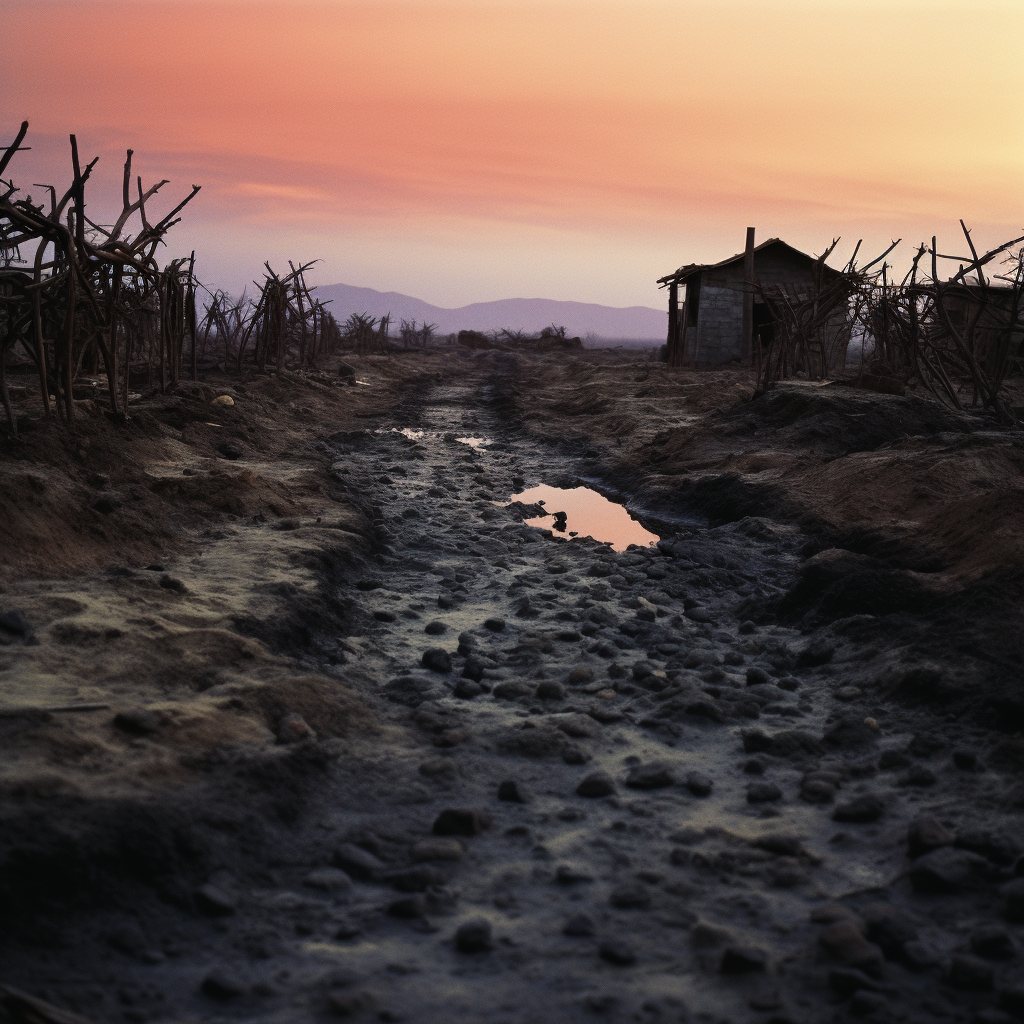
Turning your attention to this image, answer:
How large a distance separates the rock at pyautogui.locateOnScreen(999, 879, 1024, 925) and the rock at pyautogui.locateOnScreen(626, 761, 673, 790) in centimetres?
110

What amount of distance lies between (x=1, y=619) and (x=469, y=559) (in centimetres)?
325

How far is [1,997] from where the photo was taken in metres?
1.68

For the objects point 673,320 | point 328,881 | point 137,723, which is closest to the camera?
point 328,881

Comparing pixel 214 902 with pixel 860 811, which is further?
pixel 860 811

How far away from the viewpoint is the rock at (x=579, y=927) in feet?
7.48

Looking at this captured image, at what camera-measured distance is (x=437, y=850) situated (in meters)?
2.63

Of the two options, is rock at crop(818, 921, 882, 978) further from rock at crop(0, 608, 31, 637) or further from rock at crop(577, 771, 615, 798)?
rock at crop(0, 608, 31, 637)

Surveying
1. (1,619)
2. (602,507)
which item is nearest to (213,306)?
(602,507)

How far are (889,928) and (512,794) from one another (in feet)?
4.05

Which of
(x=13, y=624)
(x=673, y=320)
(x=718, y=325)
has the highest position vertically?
(x=673, y=320)

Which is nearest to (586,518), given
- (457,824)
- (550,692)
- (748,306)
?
(550,692)

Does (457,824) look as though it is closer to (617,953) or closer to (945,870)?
(617,953)

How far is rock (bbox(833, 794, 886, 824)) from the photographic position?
2.88m

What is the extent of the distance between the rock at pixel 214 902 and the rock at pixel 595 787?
4.04 ft
